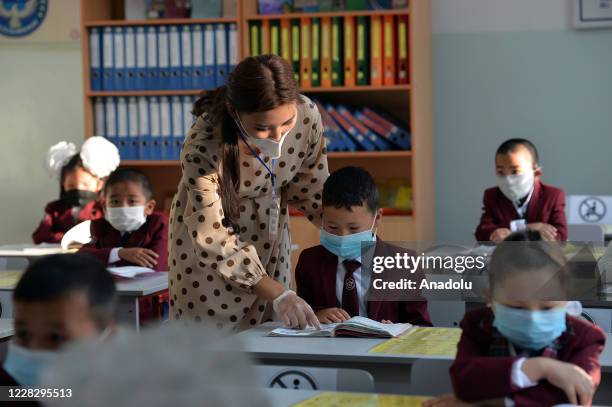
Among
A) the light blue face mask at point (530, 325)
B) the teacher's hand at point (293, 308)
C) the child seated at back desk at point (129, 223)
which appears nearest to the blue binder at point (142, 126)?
the child seated at back desk at point (129, 223)

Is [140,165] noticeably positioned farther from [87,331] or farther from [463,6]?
[87,331]

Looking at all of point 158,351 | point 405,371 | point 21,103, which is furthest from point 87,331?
point 21,103

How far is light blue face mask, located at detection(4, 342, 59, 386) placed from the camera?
3.88ft

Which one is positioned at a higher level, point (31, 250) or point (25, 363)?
point (25, 363)

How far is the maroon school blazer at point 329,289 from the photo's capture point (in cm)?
243

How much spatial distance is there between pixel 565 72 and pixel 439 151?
0.86m

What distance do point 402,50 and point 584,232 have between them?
1.41 m

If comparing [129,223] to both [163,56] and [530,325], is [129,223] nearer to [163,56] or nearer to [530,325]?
[163,56]

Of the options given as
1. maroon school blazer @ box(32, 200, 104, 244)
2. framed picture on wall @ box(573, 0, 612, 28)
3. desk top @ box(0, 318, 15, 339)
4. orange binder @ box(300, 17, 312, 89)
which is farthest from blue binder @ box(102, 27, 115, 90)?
desk top @ box(0, 318, 15, 339)

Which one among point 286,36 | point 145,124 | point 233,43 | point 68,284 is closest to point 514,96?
point 286,36

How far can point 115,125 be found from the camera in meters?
5.16

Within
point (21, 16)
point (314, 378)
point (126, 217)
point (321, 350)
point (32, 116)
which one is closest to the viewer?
point (314, 378)

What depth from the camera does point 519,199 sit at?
4227mm

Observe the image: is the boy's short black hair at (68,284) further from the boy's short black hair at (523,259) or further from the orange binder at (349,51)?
the orange binder at (349,51)
